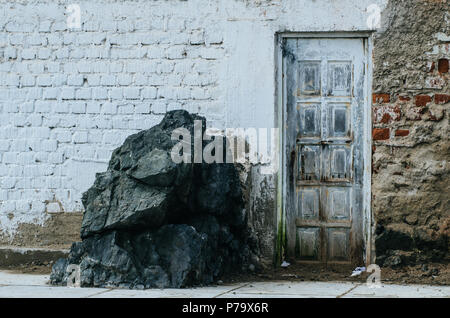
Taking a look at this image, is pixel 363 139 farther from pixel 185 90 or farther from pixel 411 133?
pixel 185 90

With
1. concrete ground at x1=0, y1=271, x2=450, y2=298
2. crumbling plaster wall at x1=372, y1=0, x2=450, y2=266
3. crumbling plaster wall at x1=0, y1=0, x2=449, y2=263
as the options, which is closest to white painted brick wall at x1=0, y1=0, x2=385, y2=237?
crumbling plaster wall at x1=0, y1=0, x2=449, y2=263

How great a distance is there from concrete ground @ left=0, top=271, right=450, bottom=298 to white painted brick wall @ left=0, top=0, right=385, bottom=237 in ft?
4.10

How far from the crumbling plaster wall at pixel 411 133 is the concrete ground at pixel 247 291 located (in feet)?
2.02

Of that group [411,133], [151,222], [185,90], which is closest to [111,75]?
[185,90]

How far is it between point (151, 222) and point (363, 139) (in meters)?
2.06

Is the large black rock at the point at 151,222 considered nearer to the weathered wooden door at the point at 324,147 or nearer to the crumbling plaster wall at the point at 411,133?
the weathered wooden door at the point at 324,147

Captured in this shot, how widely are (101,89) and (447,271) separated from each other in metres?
3.39

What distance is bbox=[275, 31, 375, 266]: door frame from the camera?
5574 mm

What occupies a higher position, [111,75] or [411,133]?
[111,75]

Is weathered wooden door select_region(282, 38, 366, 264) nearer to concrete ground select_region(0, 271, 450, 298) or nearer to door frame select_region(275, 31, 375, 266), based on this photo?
door frame select_region(275, 31, 375, 266)

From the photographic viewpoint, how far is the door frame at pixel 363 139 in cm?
557

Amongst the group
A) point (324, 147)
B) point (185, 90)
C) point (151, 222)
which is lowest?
point (151, 222)

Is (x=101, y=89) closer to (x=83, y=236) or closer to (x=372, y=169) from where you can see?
(x=83, y=236)

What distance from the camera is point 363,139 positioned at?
5.64m
